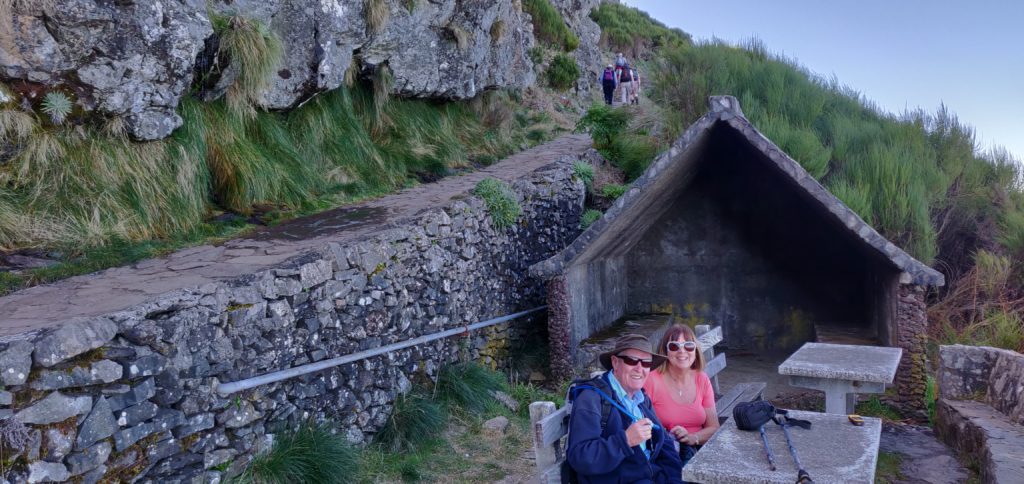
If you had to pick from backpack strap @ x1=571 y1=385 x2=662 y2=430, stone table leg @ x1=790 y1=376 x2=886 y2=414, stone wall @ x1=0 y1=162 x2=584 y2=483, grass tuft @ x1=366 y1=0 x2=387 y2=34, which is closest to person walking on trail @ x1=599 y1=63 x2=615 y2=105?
grass tuft @ x1=366 y1=0 x2=387 y2=34

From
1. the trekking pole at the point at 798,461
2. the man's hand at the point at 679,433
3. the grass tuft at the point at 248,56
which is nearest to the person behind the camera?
the trekking pole at the point at 798,461

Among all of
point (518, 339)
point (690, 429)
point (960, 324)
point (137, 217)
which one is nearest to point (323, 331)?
point (137, 217)

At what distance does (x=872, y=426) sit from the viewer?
13.7 feet

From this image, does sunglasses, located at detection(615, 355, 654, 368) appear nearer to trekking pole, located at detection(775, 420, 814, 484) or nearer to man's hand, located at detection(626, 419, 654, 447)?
man's hand, located at detection(626, 419, 654, 447)

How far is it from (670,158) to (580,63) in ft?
54.2

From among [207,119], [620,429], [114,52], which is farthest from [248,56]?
[620,429]

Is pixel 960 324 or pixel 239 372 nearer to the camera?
pixel 239 372

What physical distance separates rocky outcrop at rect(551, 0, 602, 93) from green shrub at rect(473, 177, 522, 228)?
13.6 m

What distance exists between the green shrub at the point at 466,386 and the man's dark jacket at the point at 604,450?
10.6 feet

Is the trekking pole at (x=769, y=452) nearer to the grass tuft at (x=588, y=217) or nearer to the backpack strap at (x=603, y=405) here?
the backpack strap at (x=603, y=405)

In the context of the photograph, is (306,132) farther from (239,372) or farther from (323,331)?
(239,372)

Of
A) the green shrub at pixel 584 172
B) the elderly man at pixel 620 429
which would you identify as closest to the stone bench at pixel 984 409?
the elderly man at pixel 620 429

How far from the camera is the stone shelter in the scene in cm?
841

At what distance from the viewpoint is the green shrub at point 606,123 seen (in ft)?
42.0
